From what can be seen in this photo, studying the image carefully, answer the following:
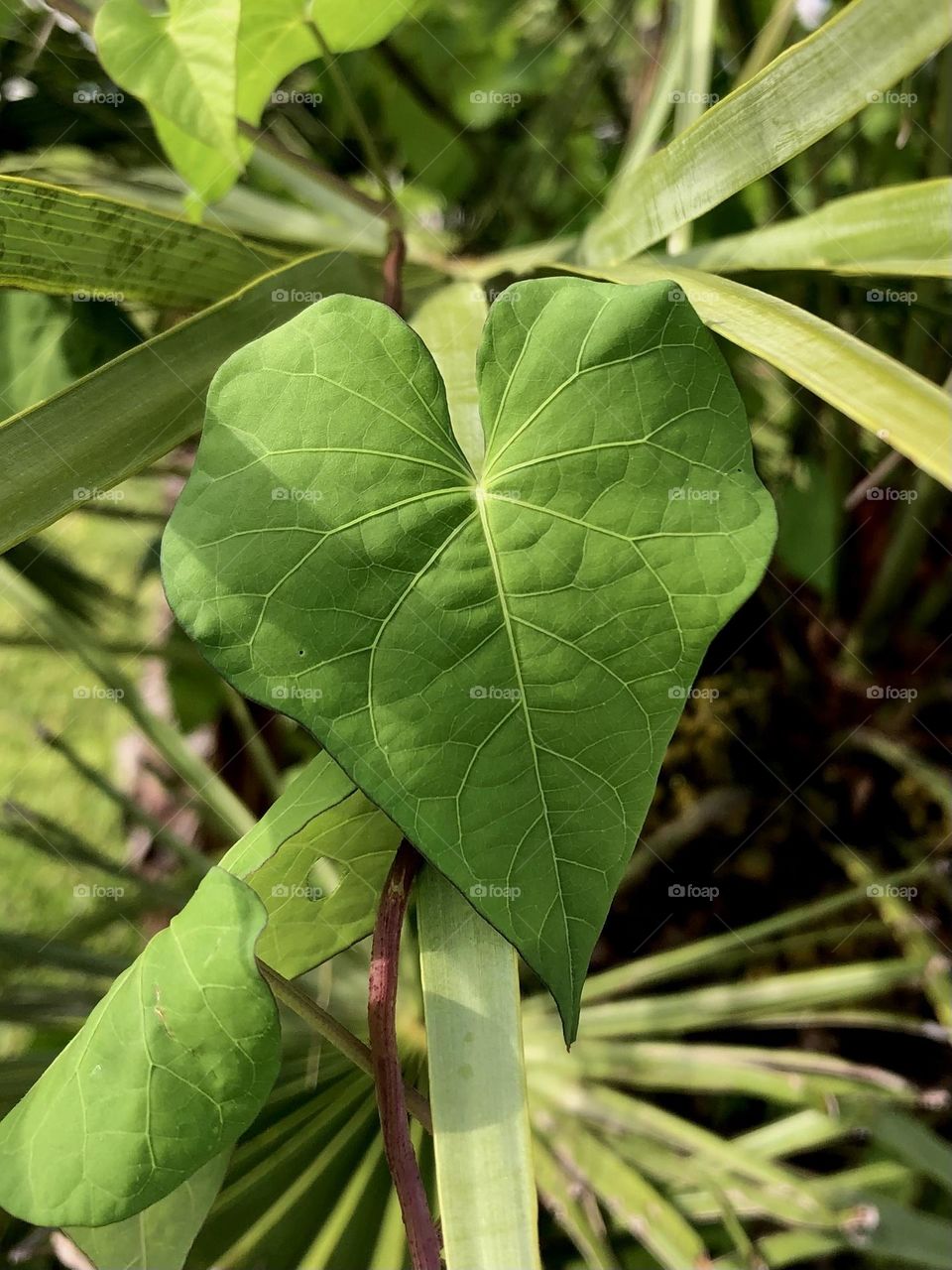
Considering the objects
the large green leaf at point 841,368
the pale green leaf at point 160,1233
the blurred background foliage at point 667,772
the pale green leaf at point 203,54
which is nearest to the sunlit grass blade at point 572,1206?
the blurred background foliage at point 667,772

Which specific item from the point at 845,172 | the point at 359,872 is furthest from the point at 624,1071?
the point at 845,172

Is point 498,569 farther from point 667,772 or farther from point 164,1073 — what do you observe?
point 667,772

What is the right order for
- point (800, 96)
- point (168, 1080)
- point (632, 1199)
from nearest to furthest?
1. point (168, 1080)
2. point (800, 96)
3. point (632, 1199)

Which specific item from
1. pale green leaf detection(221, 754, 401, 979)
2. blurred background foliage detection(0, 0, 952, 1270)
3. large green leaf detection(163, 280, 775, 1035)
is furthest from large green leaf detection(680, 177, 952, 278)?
pale green leaf detection(221, 754, 401, 979)

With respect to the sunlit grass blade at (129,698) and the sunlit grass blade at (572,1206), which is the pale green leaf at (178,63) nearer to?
the sunlit grass blade at (129,698)

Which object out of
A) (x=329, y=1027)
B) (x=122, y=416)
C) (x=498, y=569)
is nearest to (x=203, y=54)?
(x=122, y=416)
